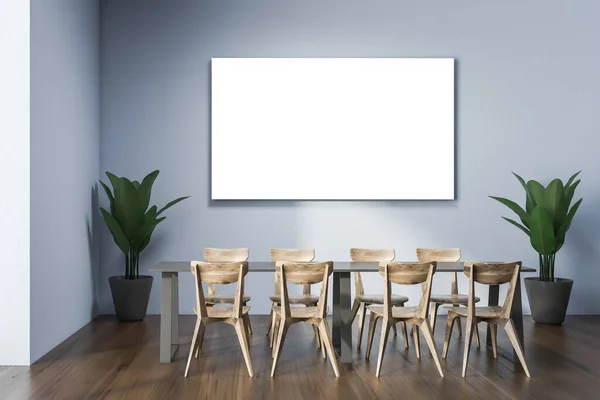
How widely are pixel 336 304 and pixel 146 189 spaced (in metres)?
2.65

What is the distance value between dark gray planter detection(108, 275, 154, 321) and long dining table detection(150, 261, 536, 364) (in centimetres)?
147

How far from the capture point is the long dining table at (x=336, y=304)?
15.6 feet

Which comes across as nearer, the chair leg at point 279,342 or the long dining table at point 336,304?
the chair leg at point 279,342

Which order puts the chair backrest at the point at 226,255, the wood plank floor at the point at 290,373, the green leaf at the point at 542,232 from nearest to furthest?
1. the wood plank floor at the point at 290,373
2. the chair backrest at the point at 226,255
3. the green leaf at the point at 542,232

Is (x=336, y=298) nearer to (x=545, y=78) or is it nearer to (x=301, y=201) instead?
(x=301, y=201)

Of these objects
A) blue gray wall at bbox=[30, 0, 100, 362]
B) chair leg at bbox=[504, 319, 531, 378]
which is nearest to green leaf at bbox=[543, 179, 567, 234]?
chair leg at bbox=[504, 319, 531, 378]

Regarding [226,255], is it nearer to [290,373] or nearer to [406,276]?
[290,373]

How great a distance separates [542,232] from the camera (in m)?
6.39

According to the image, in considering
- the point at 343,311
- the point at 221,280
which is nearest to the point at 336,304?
the point at 343,311

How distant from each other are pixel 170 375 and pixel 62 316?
175 cm

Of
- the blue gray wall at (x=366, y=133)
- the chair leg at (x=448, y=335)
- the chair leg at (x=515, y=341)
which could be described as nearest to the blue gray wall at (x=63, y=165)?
the blue gray wall at (x=366, y=133)

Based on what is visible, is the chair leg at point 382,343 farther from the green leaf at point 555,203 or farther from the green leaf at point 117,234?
the green leaf at point 117,234

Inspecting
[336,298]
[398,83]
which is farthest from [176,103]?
[336,298]

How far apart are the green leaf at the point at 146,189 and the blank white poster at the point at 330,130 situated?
2.38 ft
